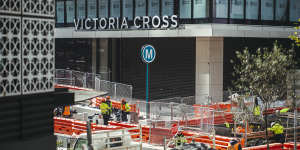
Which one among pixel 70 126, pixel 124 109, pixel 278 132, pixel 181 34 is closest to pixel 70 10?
pixel 181 34

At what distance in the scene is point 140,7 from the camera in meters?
37.4

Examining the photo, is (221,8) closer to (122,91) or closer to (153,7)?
(153,7)

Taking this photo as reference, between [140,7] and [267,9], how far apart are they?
947cm

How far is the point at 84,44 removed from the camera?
1752 inches

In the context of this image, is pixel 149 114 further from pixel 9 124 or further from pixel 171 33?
pixel 9 124

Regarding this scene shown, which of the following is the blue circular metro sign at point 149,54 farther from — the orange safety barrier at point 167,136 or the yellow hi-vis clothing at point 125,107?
the yellow hi-vis clothing at point 125,107

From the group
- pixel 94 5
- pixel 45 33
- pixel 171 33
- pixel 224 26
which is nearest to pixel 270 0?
pixel 224 26

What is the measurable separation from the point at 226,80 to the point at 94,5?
13448 millimetres

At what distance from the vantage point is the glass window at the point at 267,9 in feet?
115

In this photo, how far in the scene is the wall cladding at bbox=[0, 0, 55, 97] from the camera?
9.27 metres

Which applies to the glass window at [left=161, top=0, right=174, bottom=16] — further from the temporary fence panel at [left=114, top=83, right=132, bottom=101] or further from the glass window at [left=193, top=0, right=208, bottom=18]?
the temporary fence panel at [left=114, top=83, right=132, bottom=101]

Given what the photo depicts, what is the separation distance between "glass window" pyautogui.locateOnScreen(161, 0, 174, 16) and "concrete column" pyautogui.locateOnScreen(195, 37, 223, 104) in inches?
116

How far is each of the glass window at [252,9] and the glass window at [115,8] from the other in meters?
10.5

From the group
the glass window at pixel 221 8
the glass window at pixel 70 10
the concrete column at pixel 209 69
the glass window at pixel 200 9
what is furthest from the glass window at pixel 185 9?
the glass window at pixel 70 10
